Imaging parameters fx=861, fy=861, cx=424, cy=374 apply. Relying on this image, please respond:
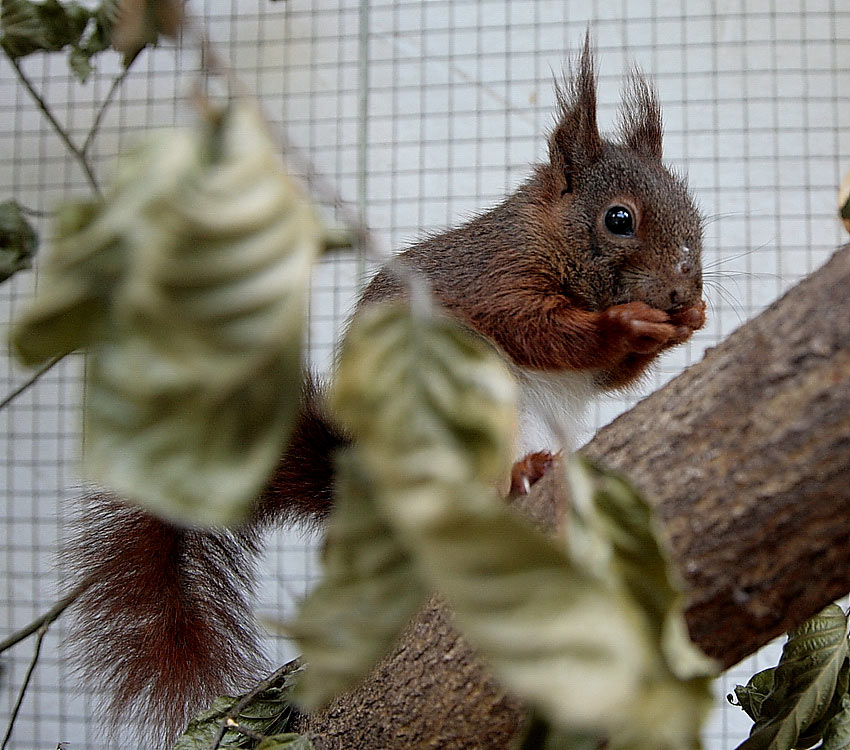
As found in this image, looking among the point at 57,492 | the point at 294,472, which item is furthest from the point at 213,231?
the point at 57,492

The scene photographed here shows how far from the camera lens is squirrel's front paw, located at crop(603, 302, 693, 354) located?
1.12m

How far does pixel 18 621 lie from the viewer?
2.22 m

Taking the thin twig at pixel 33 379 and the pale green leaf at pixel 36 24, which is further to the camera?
the pale green leaf at pixel 36 24

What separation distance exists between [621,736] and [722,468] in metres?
0.25

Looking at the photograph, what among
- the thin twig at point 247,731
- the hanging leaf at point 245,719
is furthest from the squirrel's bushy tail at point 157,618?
the thin twig at point 247,731

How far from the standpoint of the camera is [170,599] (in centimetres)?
114

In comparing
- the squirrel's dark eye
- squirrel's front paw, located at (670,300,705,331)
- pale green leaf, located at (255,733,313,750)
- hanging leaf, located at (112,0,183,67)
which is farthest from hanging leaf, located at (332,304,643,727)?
the squirrel's dark eye

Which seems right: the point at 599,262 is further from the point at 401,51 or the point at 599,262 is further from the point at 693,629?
the point at 401,51

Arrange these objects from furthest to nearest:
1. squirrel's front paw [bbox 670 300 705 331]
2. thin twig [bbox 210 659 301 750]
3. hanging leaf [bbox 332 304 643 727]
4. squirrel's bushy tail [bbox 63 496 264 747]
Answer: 1. squirrel's front paw [bbox 670 300 705 331]
2. squirrel's bushy tail [bbox 63 496 264 747]
3. thin twig [bbox 210 659 301 750]
4. hanging leaf [bbox 332 304 643 727]

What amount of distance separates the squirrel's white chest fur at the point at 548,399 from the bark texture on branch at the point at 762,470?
67cm

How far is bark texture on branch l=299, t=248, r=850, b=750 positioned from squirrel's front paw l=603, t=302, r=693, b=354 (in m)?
0.56

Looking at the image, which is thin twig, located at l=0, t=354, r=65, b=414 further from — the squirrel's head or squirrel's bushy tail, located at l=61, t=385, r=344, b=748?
the squirrel's head

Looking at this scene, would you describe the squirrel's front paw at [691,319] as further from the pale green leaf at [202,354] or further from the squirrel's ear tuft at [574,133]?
the pale green leaf at [202,354]

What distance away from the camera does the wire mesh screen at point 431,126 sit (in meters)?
2.10
